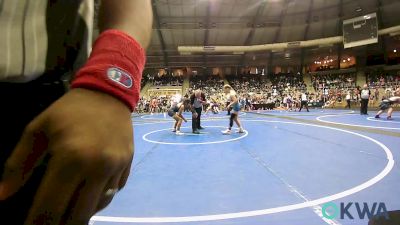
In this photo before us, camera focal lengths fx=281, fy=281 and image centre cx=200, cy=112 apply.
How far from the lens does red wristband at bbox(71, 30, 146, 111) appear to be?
516 millimetres

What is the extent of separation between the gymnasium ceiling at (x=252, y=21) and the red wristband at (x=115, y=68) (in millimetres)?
27454

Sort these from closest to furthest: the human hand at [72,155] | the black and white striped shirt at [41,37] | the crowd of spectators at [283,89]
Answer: the human hand at [72,155], the black and white striped shirt at [41,37], the crowd of spectators at [283,89]

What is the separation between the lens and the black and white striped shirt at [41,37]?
59 centimetres

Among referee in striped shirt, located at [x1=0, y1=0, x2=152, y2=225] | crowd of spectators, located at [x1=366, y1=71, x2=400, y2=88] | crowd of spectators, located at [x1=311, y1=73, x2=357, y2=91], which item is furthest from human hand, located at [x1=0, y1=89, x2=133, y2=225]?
crowd of spectators, located at [x1=311, y1=73, x2=357, y2=91]

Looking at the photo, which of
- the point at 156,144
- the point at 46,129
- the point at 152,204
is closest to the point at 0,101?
the point at 46,129

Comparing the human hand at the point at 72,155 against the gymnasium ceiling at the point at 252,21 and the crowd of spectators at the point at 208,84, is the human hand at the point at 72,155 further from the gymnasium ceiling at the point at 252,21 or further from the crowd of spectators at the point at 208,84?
the crowd of spectators at the point at 208,84

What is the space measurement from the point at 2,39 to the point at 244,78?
37.8 metres

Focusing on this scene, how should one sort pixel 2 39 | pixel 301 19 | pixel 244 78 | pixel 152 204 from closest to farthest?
pixel 2 39 → pixel 152 204 → pixel 301 19 → pixel 244 78

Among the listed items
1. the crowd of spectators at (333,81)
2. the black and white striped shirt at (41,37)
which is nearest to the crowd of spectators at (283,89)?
the crowd of spectators at (333,81)

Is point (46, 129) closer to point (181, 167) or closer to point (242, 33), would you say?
point (181, 167)

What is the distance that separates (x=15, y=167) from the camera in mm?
483

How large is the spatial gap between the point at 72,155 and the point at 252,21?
105 feet

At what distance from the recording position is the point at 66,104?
0.47 m

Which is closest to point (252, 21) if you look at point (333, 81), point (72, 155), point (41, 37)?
point (333, 81)
